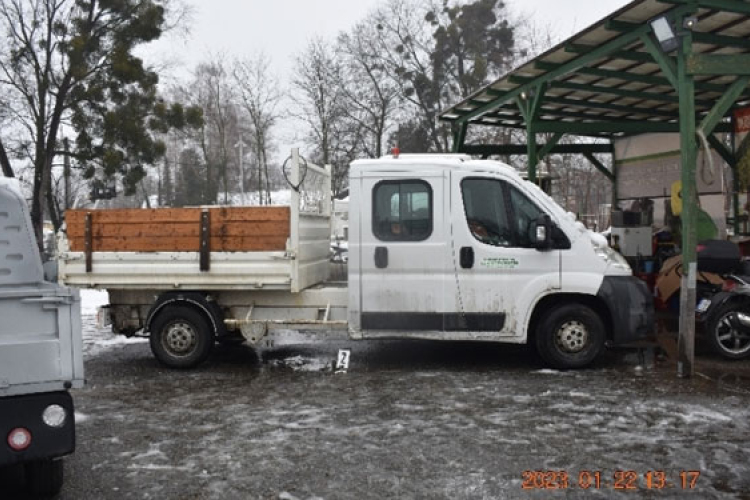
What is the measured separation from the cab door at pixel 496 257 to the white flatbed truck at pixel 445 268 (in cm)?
1

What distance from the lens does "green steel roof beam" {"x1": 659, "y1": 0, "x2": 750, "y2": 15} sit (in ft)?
24.1

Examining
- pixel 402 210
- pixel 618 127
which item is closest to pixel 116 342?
pixel 402 210

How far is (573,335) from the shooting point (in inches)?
301

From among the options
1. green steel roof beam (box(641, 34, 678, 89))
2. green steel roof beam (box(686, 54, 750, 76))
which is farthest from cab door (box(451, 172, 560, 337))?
green steel roof beam (box(686, 54, 750, 76))

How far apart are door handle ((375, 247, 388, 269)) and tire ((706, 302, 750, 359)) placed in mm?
3982

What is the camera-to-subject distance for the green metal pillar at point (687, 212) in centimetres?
732

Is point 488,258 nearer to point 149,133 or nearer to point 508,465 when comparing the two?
point 508,465

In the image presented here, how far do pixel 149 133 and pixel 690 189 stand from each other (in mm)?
22757

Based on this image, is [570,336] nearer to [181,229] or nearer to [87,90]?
[181,229]

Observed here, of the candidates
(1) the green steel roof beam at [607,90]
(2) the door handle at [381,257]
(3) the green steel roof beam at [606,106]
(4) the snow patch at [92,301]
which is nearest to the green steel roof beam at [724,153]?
(3) the green steel roof beam at [606,106]

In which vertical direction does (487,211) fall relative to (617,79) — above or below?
below

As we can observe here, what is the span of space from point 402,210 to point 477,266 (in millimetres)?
1019

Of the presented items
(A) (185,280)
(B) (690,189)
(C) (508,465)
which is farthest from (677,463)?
(A) (185,280)

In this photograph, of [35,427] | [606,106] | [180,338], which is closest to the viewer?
[35,427]
